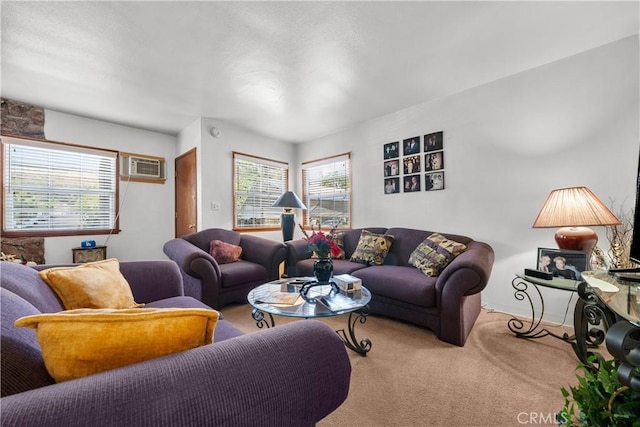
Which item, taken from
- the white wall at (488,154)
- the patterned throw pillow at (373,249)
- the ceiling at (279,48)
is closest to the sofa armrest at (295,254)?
the patterned throw pillow at (373,249)

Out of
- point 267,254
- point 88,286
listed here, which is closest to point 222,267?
point 267,254

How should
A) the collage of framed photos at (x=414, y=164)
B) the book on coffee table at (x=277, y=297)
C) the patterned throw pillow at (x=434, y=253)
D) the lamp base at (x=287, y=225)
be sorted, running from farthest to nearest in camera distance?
the lamp base at (x=287, y=225) → the collage of framed photos at (x=414, y=164) → the patterned throw pillow at (x=434, y=253) → the book on coffee table at (x=277, y=297)

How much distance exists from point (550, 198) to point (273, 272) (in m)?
2.83

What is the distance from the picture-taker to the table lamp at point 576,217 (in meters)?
1.86

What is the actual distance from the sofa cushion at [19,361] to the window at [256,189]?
3399mm

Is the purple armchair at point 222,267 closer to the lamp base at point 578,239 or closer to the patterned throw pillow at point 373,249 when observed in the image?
the patterned throw pillow at point 373,249

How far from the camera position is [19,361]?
563 mm

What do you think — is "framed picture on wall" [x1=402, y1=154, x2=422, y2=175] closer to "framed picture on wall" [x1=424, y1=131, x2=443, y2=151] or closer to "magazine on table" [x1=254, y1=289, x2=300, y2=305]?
"framed picture on wall" [x1=424, y1=131, x2=443, y2=151]

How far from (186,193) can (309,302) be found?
10.5 feet

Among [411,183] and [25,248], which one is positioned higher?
[411,183]

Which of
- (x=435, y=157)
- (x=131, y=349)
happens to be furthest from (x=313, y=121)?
(x=131, y=349)

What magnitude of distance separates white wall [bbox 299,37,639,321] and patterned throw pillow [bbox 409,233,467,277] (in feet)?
1.67

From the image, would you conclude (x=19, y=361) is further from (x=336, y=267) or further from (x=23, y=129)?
(x=23, y=129)

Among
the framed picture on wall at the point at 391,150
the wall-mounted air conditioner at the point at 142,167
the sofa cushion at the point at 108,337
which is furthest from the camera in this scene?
the wall-mounted air conditioner at the point at 142,167
